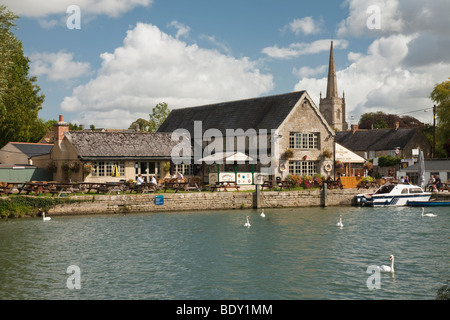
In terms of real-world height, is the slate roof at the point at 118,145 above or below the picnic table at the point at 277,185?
above

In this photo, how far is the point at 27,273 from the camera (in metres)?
16.8

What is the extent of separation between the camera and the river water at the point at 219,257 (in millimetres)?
14859

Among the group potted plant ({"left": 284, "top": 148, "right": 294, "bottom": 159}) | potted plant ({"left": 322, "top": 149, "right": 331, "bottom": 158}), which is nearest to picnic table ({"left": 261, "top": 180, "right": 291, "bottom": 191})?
potted plant ({"left": 284, "top": 148, "right": 294, "bottom": 159})

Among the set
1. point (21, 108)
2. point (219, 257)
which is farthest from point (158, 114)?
point (219, 257)

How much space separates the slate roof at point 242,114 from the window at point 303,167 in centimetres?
396

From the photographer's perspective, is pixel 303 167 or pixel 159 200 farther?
pixel 303 167

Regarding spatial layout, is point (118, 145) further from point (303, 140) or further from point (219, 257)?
point (219, 257)

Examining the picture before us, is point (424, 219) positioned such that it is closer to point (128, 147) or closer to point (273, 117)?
point (273, 117)

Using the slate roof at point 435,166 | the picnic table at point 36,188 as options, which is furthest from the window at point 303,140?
the picnic table at point 36,188

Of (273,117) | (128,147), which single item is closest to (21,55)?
(128,147)

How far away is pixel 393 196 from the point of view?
39.3m

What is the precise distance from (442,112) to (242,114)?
100 feet

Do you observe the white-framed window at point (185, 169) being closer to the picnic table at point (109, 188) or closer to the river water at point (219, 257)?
the picnic table at point (109, 188)

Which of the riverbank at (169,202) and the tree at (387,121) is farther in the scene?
the tree at (387,121)
